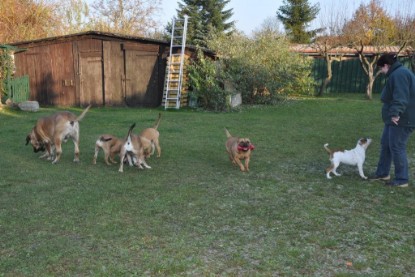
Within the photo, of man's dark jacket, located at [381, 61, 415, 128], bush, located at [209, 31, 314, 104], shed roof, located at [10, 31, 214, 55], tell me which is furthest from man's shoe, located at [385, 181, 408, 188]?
shed roof, located at [10, 31, 214, 55]

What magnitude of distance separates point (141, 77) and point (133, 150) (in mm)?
12465

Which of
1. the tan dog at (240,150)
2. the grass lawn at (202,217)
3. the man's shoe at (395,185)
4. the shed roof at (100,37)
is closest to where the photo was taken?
the grass lawn at (202,217)

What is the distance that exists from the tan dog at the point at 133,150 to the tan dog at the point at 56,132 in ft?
4.06

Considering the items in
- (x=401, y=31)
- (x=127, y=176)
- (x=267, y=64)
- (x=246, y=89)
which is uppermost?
(x=401, y=31)

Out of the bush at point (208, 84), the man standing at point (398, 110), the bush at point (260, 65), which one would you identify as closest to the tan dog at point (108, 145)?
the man standing at point (398, 110)

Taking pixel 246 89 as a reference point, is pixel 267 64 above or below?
above

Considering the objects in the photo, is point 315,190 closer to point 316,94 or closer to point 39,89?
point 39,89

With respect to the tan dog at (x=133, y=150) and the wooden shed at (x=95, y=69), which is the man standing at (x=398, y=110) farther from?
the wooden shed at (x=95, y=69)

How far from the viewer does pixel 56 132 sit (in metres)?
7.88

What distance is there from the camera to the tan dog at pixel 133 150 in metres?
7.23

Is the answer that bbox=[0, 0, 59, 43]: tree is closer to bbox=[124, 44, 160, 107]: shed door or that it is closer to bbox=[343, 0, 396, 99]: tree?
bbox=[124, 44, 160, 107]: shed door

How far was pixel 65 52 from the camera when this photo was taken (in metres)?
18.7

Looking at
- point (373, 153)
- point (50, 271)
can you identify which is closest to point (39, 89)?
point (373, 153)

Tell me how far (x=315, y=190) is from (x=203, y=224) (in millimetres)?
2241
